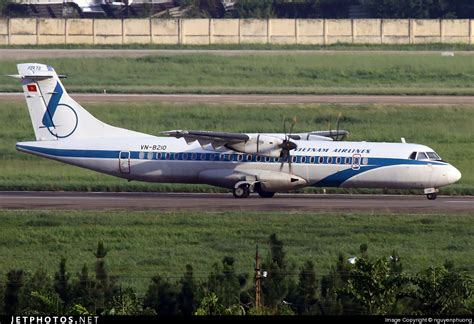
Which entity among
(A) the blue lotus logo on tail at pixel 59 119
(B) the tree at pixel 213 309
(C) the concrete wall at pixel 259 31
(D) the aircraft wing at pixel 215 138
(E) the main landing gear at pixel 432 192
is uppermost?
(C) the concrete wall at pixel 259 31

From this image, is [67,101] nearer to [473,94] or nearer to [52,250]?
[52,250]

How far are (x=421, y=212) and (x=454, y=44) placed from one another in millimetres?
53486

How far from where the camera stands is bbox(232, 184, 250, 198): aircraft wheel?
41719 millimetres

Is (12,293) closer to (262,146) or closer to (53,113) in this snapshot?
(262,146)

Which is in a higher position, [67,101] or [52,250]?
[67,101]

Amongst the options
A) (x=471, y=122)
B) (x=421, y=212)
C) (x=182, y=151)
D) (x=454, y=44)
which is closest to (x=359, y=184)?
(x=421, y=212)

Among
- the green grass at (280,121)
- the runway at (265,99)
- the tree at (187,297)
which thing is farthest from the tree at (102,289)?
the runway at (265,99)

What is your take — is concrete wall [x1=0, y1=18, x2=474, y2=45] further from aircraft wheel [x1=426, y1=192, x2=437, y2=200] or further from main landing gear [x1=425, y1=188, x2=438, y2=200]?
main landing gear [x1=425, y1=188, x2=438, y2=200]

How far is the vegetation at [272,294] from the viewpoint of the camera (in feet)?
66.1

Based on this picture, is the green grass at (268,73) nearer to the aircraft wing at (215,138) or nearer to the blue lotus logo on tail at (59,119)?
the blue lotus logo on tail at (59,119)

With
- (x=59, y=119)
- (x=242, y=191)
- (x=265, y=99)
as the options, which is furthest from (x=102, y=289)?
(x=265, y=99)

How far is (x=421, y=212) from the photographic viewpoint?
38.0m

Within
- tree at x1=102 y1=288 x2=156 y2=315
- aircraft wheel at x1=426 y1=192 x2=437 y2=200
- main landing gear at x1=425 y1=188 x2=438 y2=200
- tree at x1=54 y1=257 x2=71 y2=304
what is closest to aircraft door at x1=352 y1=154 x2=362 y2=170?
main landing gear at x1=425 y1=188 x2=438 y2=200

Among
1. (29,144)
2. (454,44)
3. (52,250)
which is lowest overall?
(52,250)
